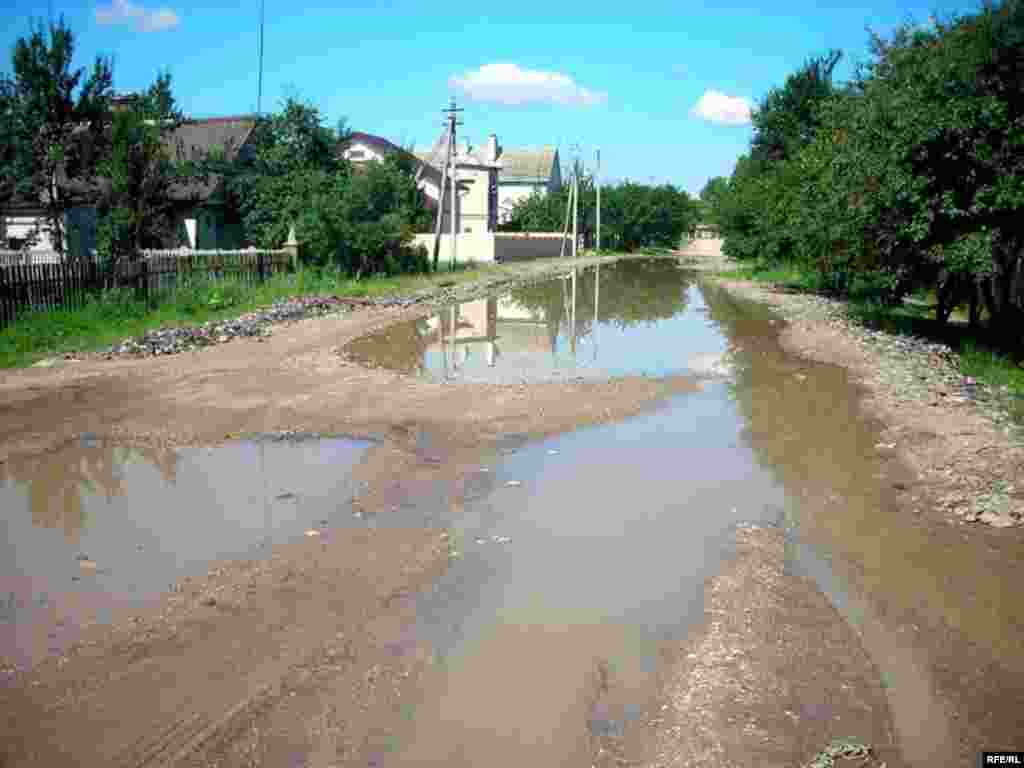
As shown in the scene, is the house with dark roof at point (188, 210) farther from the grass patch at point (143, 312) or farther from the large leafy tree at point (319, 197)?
the grass patch at point (143, 312)

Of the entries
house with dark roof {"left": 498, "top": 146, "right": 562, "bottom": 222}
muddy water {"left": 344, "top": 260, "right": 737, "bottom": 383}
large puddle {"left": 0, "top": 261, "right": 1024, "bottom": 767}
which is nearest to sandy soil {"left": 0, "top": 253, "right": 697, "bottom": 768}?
large puddle {"left": 0, "top": 261, "right": 1024, "bottom": 767}

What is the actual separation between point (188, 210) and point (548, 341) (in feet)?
60.8

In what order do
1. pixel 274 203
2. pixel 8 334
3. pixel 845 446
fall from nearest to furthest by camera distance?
pixel 845 446 < pixel 8 334 < pixel 274 203

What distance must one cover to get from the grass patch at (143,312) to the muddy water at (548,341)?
429 cm

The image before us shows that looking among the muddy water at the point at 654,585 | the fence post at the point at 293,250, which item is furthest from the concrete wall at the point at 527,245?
the muddy water at the point at 654,585

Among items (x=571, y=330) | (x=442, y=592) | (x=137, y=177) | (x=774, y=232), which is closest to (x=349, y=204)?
(x=137, y=177)

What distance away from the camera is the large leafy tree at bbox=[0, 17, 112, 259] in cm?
2167

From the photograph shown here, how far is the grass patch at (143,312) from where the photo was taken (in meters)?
14.7

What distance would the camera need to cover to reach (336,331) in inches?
701

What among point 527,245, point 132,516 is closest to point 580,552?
point 132,516

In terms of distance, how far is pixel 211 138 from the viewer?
110ft

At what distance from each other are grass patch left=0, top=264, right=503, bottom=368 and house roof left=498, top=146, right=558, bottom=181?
2122 inches

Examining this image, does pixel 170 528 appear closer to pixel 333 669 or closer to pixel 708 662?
pixel 333 669

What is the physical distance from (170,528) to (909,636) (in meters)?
5.69
